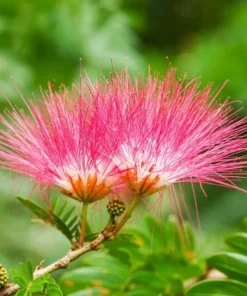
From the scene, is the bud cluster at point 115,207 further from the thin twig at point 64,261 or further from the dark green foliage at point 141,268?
the dark green foliage at point 141,268

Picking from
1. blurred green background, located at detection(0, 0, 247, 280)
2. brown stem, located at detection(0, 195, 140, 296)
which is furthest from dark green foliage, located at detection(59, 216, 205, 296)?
blurred green background, located at detection(0, 0, 247, 280)

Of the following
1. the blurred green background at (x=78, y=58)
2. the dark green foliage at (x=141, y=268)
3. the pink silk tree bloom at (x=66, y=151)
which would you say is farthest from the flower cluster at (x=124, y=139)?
the blurred green background at (x=78, y=58)

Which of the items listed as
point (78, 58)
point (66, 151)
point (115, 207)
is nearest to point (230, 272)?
point (115, 207)

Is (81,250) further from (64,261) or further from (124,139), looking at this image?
(124,139)

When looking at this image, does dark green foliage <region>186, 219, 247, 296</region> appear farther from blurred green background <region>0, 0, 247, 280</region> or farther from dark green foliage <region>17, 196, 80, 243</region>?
blurred green background <region>0, 0, 247, 280</region>

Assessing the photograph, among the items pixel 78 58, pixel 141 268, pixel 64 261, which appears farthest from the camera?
pixel 78 58

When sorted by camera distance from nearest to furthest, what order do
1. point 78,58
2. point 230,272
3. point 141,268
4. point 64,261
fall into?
point 64,261 → point 230,272 → point 141,268 → point 78,58
